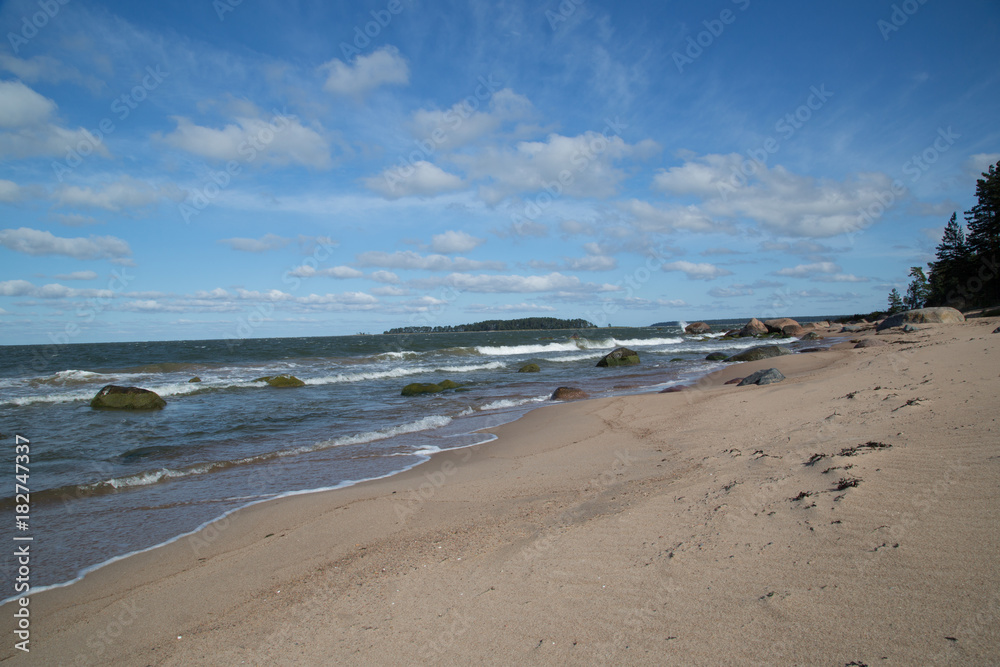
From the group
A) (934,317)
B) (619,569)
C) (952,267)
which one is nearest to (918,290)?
(952,267)

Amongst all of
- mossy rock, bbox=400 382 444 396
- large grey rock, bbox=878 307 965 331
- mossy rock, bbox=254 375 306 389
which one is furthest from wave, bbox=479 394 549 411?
large grey rock, bbox=878 307 965 331

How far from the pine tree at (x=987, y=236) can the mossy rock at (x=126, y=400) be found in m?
57.5

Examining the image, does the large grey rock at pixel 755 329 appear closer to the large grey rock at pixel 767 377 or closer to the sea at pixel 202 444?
the sea at pixel 202 444

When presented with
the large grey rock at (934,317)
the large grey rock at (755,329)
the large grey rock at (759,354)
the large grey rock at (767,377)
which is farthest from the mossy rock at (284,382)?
the large grey rock at (755,329)

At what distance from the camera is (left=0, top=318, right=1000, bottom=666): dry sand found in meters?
2.55

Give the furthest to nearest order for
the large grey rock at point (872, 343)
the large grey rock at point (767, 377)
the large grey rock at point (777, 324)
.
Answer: the large grey rock at point (777, 324), the large grey rock at point (872, 343), the large grey rock at point (767, 377)

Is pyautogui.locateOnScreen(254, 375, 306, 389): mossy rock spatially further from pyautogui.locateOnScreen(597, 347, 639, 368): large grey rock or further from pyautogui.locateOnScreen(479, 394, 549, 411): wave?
pyautogui.locateOnScreen(597, 347, 639, 368): large grey rock

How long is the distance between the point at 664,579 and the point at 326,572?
2642mm

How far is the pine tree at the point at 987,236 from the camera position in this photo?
133ft

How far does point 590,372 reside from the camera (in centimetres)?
2444

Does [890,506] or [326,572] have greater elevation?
[890,506]

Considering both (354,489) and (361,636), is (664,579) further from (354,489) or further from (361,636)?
(354,489)

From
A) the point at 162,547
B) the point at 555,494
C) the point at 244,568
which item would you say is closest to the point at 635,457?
the point at 555,494

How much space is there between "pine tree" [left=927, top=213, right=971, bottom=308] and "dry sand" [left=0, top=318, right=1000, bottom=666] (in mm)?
54986
